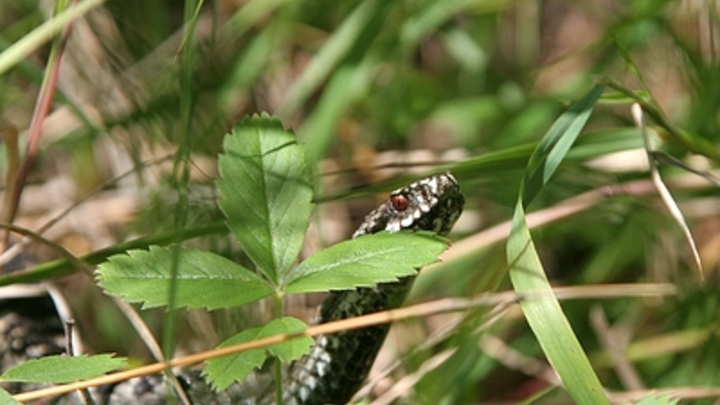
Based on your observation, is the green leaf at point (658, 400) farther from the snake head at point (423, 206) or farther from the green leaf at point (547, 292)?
the snake head at point (423, 206)

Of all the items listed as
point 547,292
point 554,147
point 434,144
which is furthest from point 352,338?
point 434,144

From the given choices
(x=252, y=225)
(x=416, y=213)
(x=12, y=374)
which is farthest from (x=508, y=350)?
(x=12, y=374)

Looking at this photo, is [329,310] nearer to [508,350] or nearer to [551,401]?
[551,401]

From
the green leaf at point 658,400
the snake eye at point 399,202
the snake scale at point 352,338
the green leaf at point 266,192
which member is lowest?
the green leaf at point 658,400

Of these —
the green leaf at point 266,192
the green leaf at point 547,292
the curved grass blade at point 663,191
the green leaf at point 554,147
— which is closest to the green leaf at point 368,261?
the green leaf at point 266,192

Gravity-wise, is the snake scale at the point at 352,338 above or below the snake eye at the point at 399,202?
below

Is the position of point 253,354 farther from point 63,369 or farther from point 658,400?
point 658,400
